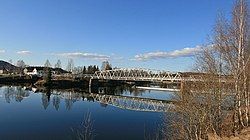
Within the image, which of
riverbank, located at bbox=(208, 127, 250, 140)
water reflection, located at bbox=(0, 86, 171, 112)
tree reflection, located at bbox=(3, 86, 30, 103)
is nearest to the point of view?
riverbank, located at bbox=(208, 127, 250, 140)

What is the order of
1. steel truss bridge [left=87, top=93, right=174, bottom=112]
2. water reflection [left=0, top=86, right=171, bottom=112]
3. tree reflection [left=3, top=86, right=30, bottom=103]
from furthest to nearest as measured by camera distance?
tree reflection [left=3, top=86, right=30, bottom=103]
water reflection [left=0, top=86, right=171, bottom=112]
steel truss bridge [left=87, top=93, right=174, bottom=112]

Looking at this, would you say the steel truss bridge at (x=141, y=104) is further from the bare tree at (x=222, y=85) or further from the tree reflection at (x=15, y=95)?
the bare tree at (x=222, y=85)

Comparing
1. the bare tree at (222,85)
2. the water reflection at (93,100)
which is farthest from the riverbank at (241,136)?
the water reflection at (93,100)

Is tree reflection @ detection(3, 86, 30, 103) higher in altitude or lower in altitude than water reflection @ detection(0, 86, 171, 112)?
higher

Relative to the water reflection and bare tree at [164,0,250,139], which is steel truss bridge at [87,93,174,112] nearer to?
the water reflection

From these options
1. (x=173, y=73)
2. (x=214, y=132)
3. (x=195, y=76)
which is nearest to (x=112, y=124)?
(x=195, y=76)

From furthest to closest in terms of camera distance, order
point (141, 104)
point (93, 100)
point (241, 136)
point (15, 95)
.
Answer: point (93, 100) < point (15, 95) < point (141, 104) < point (241, 136)

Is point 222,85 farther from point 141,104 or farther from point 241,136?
point 141,104

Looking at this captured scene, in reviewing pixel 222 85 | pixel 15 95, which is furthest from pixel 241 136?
pixel 15 95

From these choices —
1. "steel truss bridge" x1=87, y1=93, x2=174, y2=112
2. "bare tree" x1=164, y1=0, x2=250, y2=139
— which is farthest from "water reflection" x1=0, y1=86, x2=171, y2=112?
"bare tree" x1=164, y1=0, x2=250, y2=139

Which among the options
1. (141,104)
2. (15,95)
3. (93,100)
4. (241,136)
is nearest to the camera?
(241,136)

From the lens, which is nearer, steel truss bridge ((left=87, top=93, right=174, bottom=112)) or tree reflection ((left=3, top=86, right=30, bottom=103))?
steel truss bridge ((left=87, top=93, right=174, bottom=112))

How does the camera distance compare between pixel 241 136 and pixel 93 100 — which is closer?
pixel 241 136

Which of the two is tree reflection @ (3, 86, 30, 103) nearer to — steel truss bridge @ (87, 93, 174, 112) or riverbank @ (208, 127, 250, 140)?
steel truss bridge @ (87, 93, 174, 112)
